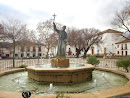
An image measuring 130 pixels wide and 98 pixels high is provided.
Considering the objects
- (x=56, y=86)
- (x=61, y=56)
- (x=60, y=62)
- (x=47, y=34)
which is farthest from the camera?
(x=47, y=34)

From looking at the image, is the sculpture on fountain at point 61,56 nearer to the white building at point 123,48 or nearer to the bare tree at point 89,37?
the bare tree at point 89,37

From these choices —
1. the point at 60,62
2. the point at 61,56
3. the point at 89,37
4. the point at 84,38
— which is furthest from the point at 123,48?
the point at 60,62

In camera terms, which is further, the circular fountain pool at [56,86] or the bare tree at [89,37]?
the bare tree at [89,37]

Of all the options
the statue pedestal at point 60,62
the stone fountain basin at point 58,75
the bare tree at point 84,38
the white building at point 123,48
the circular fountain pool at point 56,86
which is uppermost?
the bare tree at point 84,38

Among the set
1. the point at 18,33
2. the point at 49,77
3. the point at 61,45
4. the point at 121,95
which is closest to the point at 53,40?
the point at 18,33

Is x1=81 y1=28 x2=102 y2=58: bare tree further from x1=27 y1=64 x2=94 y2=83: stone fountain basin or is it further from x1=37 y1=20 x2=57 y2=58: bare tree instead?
x1=27 y1=64 x2=94 y2=83: stone fountain basin

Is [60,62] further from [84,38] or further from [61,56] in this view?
[84,38]

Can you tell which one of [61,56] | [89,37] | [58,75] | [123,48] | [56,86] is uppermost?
[89,37]

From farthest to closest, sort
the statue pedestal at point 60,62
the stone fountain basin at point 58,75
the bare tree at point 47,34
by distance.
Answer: the bare tree at point 47,34 → the statue pedestal at point 60,62 → the stone fountain basin at point 58,75

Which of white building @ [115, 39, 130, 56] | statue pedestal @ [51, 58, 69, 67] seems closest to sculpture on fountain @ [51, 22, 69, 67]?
statue pedestal @ [51, 58, 69, 67]

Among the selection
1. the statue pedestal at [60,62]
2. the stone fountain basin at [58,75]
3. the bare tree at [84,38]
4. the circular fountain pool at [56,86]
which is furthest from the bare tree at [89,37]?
the stone fountain basin at [58,75]

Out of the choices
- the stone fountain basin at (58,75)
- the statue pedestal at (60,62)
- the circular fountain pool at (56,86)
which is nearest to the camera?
the circular fountain pool at (56,86)

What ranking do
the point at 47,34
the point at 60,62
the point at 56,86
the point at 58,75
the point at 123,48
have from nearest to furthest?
the point at 56,86
the point at 58,75
the point at 60,62
the point at 47,34
the point at 123,48

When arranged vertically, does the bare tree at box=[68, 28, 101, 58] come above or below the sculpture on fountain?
above
